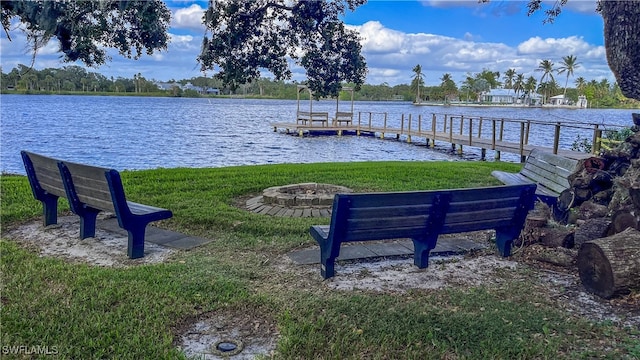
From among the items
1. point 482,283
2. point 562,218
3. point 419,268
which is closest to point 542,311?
point 482,283

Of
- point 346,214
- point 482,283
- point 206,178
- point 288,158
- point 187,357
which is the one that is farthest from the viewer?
point 288,158

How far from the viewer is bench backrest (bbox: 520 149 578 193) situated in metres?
5.97

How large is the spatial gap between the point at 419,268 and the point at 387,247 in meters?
0.61

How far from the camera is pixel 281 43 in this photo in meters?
5.36

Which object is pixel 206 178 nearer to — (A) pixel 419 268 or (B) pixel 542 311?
(A) pixel 419 268

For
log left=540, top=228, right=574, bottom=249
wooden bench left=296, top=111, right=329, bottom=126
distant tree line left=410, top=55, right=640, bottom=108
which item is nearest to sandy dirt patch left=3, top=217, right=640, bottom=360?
log left=540, top=228, right=574, bottom=249

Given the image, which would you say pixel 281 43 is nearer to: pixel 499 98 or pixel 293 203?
pixel 293 203

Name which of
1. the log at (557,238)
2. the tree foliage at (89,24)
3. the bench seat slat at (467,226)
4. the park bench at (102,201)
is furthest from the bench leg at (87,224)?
the log at (557,238)

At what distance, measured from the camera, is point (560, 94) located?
115375 mm

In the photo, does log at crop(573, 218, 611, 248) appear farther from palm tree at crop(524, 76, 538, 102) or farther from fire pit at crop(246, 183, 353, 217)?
palm tree at crop(524, 76, 538, 102)

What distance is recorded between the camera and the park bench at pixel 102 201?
163 inches

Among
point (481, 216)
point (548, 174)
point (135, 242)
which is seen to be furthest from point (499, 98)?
point (135, 242)

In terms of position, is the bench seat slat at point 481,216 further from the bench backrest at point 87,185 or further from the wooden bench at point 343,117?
the wooden bench at point 343,117

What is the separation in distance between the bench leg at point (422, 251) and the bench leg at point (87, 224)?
3202 millimetres
